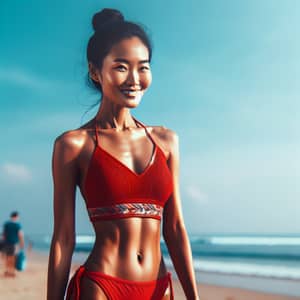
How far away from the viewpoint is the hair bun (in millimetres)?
2104

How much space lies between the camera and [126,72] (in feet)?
6.41

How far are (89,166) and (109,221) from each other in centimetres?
24

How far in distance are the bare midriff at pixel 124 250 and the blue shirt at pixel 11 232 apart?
1028 cm

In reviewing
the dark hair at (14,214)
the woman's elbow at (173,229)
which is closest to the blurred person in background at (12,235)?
the dark hair at (14,214)

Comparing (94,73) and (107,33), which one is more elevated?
(107,33)

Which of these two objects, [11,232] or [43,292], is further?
[11,232]

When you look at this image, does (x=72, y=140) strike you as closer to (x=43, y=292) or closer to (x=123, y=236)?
(x=123, y=236)

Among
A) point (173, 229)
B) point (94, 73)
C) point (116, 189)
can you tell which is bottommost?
point (173, 229)

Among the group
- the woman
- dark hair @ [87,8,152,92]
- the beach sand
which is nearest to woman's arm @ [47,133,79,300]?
the woman

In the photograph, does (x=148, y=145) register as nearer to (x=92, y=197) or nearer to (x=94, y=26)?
(x=92, y=197)

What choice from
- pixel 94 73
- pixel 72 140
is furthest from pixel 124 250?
pixel 94 73

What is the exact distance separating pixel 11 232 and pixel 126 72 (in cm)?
1051

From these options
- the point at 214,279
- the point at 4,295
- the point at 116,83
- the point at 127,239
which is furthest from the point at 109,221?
the point at 214,279

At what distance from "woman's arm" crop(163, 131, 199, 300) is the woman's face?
1.04 ft
